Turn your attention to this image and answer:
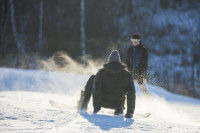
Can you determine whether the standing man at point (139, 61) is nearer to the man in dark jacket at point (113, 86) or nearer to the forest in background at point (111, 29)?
the man in dark jacket at point (113, 86)

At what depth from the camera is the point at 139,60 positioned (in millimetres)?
5777

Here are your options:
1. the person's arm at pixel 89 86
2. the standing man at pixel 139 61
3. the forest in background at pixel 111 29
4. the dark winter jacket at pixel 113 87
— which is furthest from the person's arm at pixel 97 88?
the forest in background at pixel 111 29

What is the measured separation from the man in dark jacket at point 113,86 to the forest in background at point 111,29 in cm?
1232

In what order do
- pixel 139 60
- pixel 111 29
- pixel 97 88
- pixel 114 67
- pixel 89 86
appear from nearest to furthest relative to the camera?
pixel 114 67 < pixel 97 88 < pixel 89 86 < pixel 139 60 < pixel 111 29

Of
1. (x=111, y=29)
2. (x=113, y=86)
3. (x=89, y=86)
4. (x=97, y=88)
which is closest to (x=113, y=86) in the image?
(x=113, y=86)

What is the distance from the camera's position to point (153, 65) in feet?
59.9

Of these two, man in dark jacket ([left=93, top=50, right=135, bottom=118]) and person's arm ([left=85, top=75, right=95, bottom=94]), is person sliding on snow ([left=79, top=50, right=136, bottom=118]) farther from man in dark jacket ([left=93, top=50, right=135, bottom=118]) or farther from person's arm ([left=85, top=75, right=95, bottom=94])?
person's arm ([left=85, top=75, right=95, bottom=94])

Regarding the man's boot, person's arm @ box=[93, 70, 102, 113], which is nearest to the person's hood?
person's arm @ box=[93, 70, 102, 113]

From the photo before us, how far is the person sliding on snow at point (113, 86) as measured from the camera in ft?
11.8

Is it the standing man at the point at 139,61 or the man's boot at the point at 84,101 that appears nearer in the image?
the man's boot at the point at 84,101

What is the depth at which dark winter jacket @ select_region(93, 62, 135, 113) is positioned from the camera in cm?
357

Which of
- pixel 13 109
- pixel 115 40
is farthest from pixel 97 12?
pixel 13 109

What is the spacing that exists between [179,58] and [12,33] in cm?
1360

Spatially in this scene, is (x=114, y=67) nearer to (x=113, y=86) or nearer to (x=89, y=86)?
(x=113, y=86)
